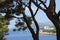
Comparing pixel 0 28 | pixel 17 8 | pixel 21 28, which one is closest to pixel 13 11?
pixel 17 8

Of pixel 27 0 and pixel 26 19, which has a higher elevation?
pixel 27 0

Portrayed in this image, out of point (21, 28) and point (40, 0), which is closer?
point (40, 0)

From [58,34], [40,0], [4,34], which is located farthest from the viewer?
[4,34]

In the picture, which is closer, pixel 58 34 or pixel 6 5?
pixel 58 34

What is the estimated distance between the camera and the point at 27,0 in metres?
9.66

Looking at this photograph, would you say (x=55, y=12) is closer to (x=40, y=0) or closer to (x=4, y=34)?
(x=40, y=0)

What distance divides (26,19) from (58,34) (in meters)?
2.25

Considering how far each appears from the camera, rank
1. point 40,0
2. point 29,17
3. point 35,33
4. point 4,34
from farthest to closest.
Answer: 1. point 4,34
2. point 29,17
3. point 35,33
4. point 40,0

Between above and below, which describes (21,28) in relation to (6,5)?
below

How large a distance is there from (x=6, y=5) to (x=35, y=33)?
51.3 inches

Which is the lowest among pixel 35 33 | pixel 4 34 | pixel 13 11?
pixel 4 34

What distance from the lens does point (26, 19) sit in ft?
32.8

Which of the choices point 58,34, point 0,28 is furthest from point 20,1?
point 0,28

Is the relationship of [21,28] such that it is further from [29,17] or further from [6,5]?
[6,5]
